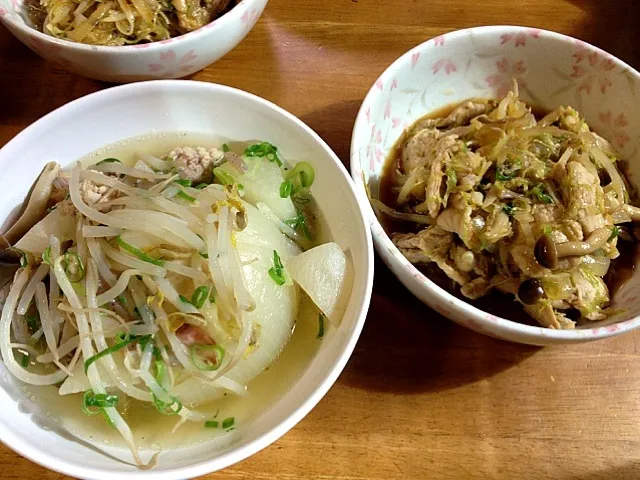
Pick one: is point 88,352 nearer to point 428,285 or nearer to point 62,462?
point 62,462

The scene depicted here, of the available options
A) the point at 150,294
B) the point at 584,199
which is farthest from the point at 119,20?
the point at 584,199

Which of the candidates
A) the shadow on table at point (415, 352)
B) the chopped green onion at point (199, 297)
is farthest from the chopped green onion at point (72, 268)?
the shadow on table at point (415, 352)

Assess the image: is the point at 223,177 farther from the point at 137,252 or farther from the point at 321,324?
the point at 321,324

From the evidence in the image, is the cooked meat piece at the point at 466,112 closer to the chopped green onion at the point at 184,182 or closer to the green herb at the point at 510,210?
the green herb at the point at 510,210

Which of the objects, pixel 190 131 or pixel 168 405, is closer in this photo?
pixel 168 405

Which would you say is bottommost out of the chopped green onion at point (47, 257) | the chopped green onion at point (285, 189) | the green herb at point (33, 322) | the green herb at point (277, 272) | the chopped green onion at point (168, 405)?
the chopped green onion at point (168, 405)

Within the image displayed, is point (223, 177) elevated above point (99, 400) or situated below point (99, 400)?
above
